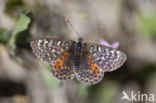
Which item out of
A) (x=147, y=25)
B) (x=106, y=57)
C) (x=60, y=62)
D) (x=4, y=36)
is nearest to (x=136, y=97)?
(x=147, y=25)

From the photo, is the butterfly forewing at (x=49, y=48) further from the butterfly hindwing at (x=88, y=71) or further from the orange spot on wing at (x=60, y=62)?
the butterfly hindwing at (x=88, y=71)

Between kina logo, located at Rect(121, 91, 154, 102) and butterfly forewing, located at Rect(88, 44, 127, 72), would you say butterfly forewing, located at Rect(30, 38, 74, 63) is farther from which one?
kina logo, located at Rect(121, 91, 154, 102)

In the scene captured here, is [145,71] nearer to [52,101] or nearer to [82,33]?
[82,33]

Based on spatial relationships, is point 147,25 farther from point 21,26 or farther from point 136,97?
point 21,26

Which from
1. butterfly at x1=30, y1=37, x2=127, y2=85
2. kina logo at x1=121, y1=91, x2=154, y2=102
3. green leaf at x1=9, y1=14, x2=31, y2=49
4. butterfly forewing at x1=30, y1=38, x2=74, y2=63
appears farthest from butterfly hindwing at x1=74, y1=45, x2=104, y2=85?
kina logo at x1=121, y1=91, x2=154, y2=102

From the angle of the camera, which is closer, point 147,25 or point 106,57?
point 106,57

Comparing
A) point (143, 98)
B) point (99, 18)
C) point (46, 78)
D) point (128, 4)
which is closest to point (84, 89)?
point (46, 78)
